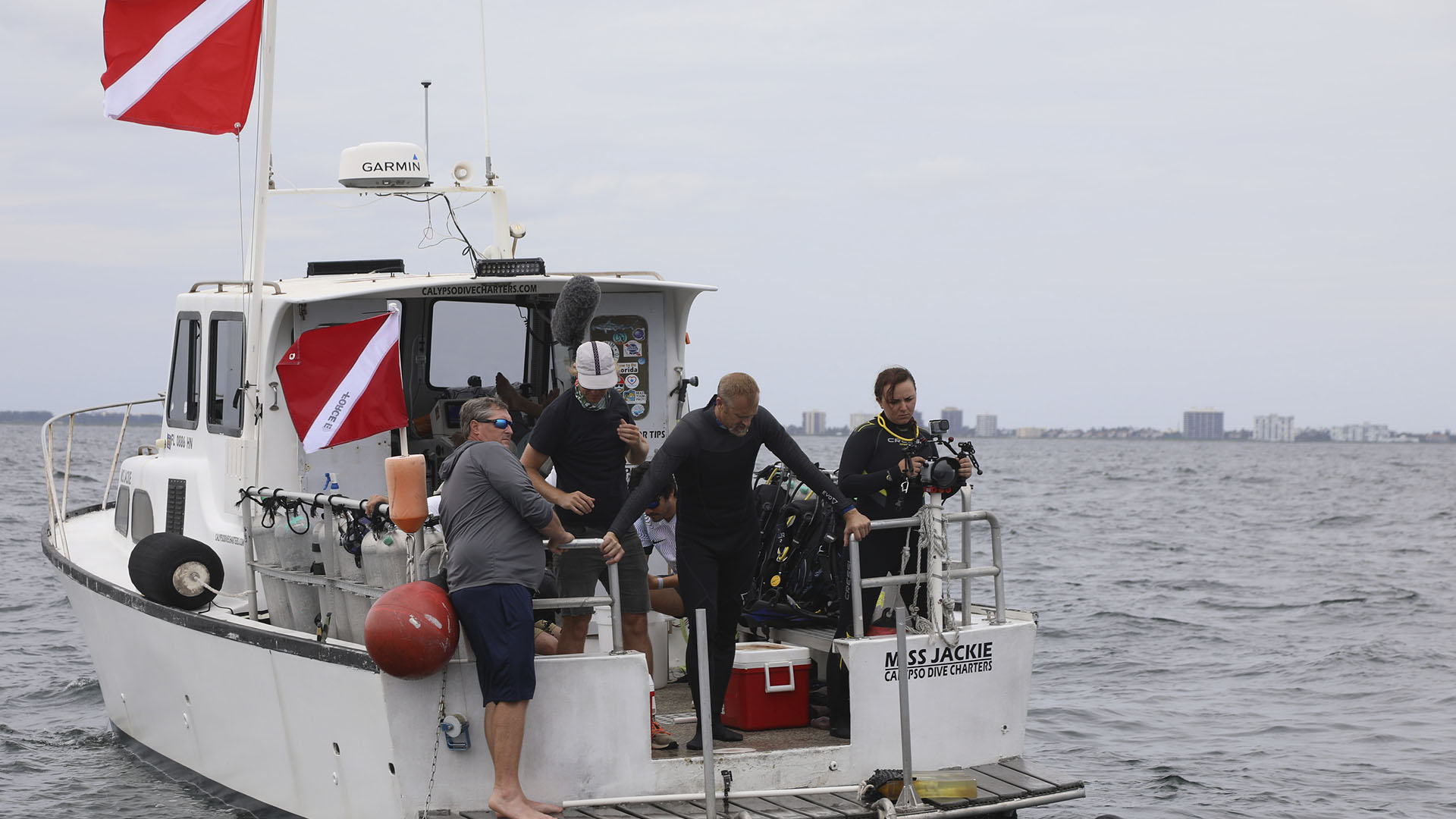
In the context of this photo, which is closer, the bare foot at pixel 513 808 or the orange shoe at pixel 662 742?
the bare foot at pixel 513 808

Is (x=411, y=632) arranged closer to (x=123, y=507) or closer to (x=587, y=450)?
(x=587, y=450)

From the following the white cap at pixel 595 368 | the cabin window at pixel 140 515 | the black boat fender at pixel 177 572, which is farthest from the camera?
the cabin window at pixel 140 515

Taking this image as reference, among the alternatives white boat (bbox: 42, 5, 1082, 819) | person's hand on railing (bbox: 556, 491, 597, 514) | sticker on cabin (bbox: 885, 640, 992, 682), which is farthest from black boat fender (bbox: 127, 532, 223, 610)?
sticker on cabin (bbox: 885, 640, 992, 682)

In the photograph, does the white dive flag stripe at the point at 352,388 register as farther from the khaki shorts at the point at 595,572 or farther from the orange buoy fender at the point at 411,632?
the orange buoy fender at the point at 411,632

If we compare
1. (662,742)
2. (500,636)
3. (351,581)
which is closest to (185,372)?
(351,581)

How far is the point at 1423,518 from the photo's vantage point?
125ft

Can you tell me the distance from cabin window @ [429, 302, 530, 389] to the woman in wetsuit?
3.19 meters

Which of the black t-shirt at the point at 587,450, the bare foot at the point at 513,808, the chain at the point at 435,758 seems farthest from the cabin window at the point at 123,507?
the bare foot at the point at 513,808

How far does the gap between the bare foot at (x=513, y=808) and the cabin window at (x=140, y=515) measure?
4.33m

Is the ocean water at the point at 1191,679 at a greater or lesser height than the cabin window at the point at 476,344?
lesser

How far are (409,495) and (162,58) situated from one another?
3410 millimetres

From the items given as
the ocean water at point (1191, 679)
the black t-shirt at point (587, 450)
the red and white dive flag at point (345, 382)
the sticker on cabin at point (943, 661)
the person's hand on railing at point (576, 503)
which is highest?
the red and white dive flag at point (345, 382)

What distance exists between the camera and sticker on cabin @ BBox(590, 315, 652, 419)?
9023 millimetres

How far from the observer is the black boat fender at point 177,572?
7824 millimetres
